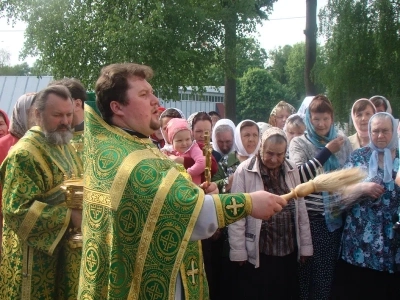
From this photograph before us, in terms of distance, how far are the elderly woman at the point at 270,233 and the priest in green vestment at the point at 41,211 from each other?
4.90 ft

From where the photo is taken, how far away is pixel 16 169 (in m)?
3.70

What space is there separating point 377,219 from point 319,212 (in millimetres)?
485

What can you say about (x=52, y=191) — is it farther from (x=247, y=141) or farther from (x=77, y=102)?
(x=247, y=141)

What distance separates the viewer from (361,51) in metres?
18.9

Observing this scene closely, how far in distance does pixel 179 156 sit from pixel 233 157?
2.42 feet

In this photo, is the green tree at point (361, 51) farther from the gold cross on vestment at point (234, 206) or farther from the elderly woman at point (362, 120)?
the gold cross on vestment at point (234, 206)

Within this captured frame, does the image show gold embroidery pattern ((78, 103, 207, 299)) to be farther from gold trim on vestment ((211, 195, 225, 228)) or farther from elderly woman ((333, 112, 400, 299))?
elderly woman ((333, 112, 400, 299))

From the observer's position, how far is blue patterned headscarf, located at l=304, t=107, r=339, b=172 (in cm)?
523

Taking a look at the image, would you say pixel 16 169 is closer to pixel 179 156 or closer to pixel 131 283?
pixel 131 283

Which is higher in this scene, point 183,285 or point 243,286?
point 183,285

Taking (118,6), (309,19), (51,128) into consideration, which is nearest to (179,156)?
(51,128)

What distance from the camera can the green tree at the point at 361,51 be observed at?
18.6 metres

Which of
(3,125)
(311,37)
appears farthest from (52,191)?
(311,37)

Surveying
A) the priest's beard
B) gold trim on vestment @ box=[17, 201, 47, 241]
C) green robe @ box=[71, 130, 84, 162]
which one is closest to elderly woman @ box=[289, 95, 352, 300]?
green robe @ box=[71, 130, 84, 162]
